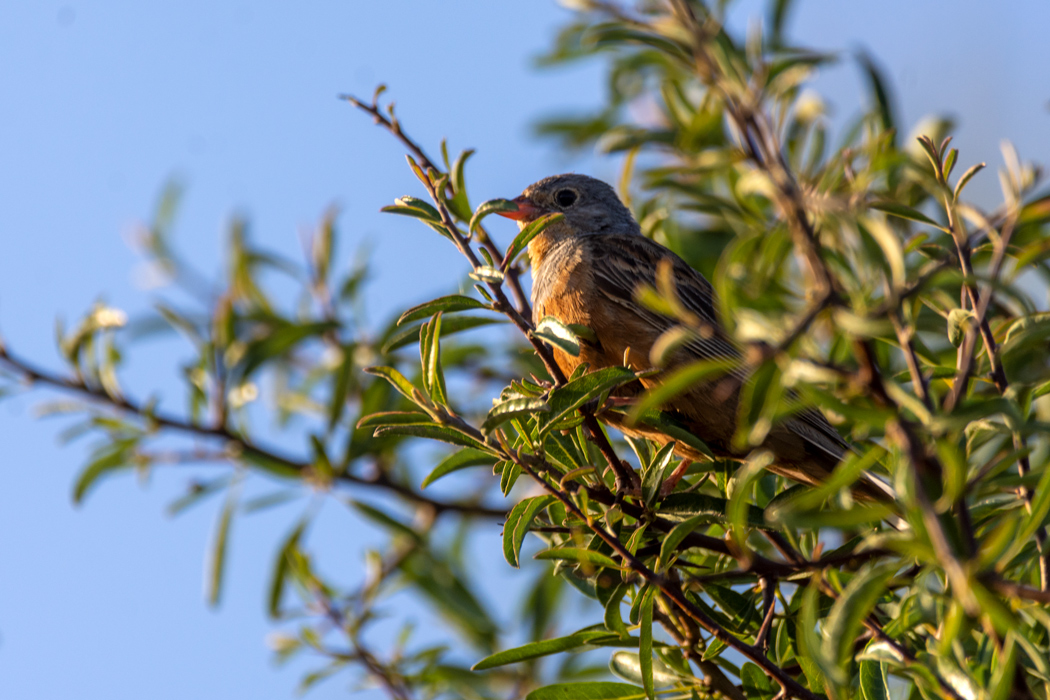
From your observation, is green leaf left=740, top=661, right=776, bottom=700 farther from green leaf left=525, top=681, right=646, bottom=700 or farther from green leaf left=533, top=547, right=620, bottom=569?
green leaf left=533, top=547, right=620, bottom=569

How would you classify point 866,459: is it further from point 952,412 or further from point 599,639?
point 599,639

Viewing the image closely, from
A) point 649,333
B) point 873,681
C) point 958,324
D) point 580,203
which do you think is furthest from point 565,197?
point 873,681

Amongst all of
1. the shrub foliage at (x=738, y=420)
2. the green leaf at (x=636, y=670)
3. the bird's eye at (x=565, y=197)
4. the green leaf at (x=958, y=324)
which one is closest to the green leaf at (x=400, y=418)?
the shrub foliage at (x=738, y=420)

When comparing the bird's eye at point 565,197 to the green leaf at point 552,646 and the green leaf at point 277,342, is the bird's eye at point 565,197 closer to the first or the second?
the green leaf at point 277,342

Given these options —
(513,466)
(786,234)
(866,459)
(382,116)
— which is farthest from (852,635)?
(382,116)

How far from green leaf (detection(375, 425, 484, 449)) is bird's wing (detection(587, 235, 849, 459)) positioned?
1764 mm

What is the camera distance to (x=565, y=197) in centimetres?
699

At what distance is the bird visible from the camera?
15.4ft

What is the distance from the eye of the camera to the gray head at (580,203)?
270 inches

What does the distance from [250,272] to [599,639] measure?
4296mm

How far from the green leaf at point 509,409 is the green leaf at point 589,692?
1111mm

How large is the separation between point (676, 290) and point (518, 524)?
8.23 feet

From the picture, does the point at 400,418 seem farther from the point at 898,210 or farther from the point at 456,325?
the point at 898,210

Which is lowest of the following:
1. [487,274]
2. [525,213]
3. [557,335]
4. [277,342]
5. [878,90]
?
[557,335]
